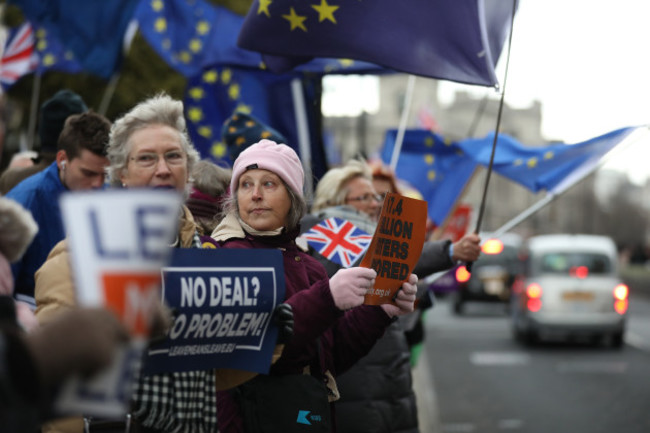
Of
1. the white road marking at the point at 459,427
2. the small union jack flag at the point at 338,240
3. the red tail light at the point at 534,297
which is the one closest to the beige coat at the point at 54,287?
the small union jack flag at the point at 338,240

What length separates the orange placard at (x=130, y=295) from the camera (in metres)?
1.67

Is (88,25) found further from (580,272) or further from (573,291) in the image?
(580,272)

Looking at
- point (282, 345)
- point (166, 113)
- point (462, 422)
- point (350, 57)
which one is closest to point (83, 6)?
point (350, 57)

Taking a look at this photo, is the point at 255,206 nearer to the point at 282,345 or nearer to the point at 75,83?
the point at 282,345

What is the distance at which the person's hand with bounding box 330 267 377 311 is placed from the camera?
2883 millimetres

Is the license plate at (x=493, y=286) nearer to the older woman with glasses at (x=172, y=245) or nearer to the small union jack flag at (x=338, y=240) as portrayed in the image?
the small union jack flag at (x=338, y=240)

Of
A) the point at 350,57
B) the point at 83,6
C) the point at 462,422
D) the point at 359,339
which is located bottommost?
the point at 462,422

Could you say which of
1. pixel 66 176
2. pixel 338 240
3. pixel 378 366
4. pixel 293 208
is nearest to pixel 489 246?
pixel 378 366

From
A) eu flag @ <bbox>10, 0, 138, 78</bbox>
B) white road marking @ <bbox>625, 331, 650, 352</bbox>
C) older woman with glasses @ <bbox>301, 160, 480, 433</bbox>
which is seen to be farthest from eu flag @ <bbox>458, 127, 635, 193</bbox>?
white road marking @ <bbox>625, 331, 650, 352</bbox>

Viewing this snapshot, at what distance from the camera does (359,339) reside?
11.3 ft

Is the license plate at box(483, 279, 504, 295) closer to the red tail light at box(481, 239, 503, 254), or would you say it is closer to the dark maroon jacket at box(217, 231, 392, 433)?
the red tail light at box(481, 239, 503, 254)

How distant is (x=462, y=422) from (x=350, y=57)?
5920mm

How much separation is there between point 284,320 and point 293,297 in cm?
11

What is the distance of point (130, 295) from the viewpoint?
168 centimetres
